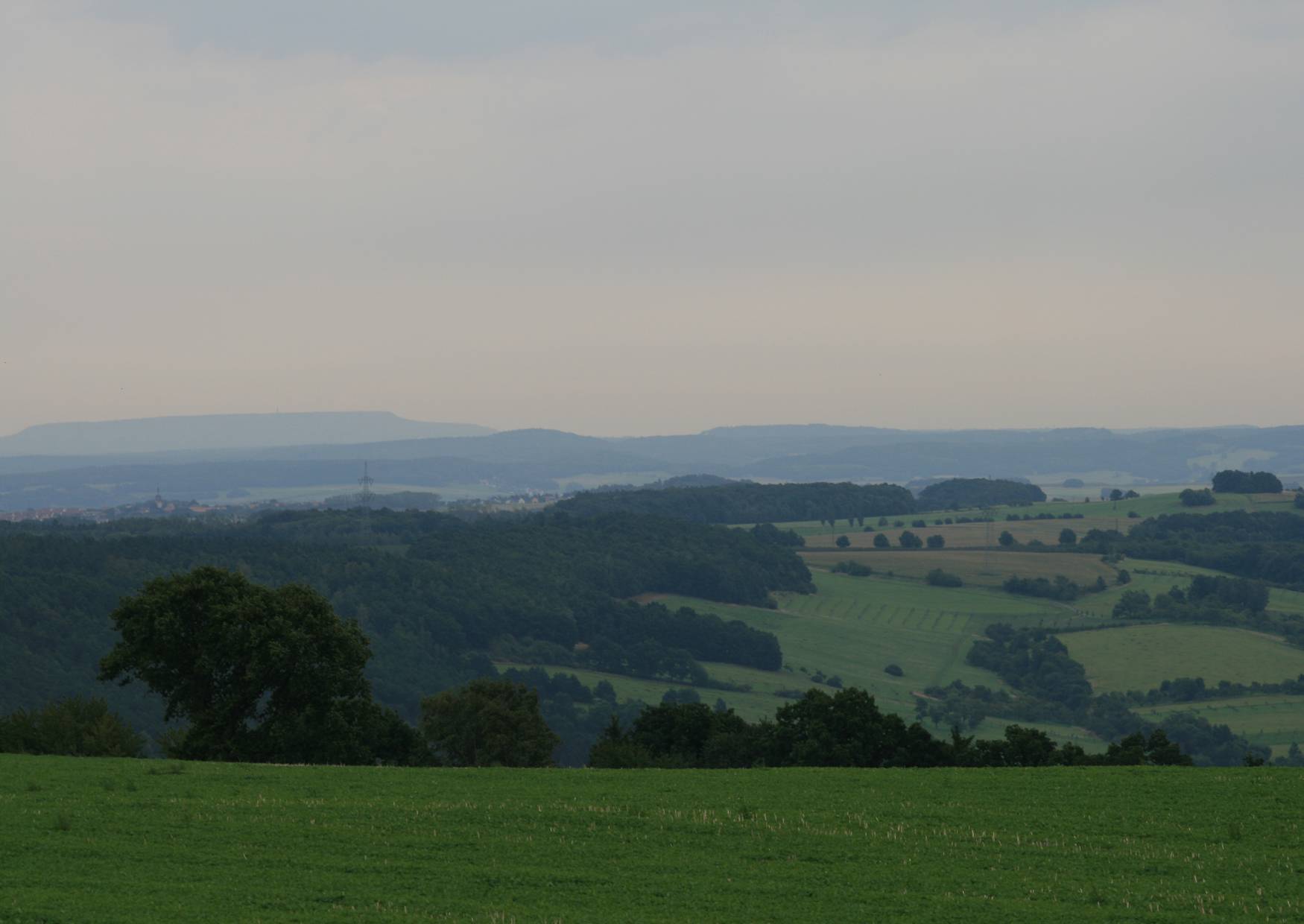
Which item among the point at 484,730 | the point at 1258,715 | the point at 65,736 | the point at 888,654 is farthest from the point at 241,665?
the point at 888,654

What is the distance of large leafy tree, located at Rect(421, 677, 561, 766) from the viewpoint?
60.0 m

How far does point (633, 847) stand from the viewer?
2864 centimetres

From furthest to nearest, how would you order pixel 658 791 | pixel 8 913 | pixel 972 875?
pixel 658 791, pixel 972 875, pixel 8 913

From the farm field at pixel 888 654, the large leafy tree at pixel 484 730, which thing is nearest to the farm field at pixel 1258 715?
the farm field at pixel 888 654

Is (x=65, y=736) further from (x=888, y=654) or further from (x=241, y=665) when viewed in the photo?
(x=888, y=654)

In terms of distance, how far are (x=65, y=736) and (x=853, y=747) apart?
Result: 1447 inches

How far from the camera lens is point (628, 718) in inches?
6058

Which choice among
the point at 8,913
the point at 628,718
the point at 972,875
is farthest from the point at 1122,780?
the point at 628,718

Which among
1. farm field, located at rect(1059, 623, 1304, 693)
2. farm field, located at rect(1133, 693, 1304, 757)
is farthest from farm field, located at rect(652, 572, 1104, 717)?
farm field, located at rect(1133, 693, 1304, 757)

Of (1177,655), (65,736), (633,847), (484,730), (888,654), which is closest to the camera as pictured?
(633,847)

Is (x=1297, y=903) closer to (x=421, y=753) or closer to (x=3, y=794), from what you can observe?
(x=3, y=794)

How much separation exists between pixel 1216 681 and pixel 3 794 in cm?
15104

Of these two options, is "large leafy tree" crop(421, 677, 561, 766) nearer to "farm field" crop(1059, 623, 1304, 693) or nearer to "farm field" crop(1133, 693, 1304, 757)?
"farm field" crop(1133, 693, 1304, 757)

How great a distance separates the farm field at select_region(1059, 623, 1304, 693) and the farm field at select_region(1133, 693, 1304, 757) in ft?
24.8
